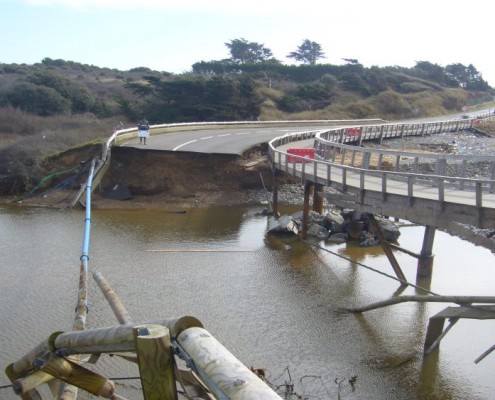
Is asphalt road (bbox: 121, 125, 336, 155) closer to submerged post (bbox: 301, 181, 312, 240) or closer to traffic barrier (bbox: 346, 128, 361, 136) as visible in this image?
traffic barrier (bbox: 346, 128, 361, 136)

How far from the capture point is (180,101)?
50.2m

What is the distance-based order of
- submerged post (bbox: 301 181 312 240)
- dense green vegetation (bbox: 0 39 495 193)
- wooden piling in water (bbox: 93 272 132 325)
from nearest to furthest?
wooden piling in water (bbox: 93 272 132 325) < submerged post (bbox: 301 181 312 240) < dense green vegetation (bbox: 0 39 495 193)

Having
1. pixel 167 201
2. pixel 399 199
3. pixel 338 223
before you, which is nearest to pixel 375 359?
pixel 399 199

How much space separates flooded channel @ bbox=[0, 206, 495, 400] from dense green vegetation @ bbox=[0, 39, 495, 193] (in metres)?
9.60

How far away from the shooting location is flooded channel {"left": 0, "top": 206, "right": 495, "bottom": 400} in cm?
970

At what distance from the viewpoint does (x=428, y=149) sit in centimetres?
3716

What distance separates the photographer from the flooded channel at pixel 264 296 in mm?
9695

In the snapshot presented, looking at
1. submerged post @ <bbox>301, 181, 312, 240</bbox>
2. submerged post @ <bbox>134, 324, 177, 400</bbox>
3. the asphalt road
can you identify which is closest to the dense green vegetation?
the asphalt road

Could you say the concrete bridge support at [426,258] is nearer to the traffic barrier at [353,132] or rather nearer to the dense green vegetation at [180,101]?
the dense green vegetation at [180,101]

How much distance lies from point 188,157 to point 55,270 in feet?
39.7

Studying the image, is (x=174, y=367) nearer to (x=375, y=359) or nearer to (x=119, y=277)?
(x=375, y=359)

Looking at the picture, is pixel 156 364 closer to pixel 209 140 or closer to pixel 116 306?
pixel 116 306

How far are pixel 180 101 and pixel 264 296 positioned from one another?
3862 cm

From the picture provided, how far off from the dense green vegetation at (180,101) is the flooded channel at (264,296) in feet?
31.5
